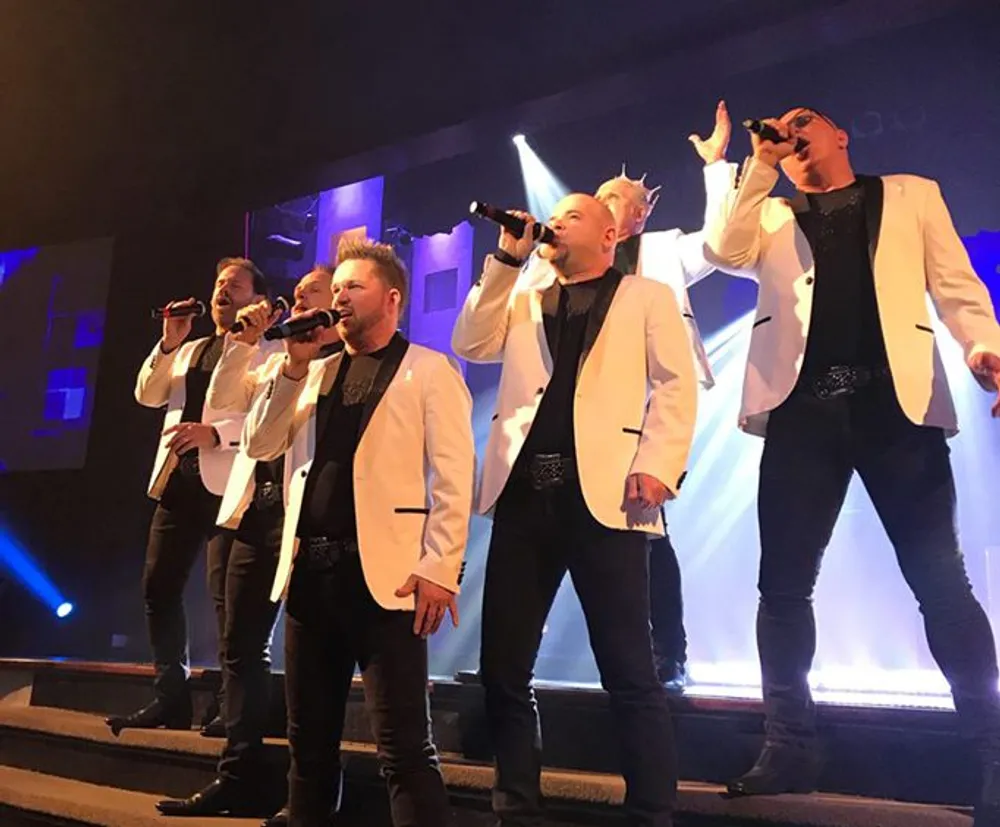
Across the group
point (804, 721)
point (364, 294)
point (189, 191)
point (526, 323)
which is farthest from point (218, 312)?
point (189, 191)

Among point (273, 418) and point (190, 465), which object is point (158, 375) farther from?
point (273, 418)

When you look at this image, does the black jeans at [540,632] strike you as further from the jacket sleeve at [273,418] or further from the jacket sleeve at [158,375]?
the jacket sleeve at [158,375]

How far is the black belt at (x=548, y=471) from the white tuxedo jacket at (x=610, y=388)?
1.3 inches

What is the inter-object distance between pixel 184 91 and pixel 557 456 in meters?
3.68

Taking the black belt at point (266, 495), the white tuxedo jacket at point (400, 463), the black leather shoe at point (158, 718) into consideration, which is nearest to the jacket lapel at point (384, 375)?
the white tuxedo jacket at point (400, 463)

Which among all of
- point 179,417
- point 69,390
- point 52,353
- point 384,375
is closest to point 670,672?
point 384,375

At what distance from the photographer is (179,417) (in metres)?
3.15

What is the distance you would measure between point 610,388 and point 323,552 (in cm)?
71

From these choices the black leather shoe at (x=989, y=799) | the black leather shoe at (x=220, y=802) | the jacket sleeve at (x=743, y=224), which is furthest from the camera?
the black leather shoe at (x=220, y=802)

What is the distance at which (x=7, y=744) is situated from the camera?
12.0 feet

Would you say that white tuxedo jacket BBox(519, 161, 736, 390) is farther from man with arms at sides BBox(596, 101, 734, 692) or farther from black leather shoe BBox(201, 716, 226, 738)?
black leather shoe BBox(201, 716, 226, 738)

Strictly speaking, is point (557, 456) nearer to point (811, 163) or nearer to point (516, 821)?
point (516, 821)

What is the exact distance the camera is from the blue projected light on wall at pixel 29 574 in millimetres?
5988

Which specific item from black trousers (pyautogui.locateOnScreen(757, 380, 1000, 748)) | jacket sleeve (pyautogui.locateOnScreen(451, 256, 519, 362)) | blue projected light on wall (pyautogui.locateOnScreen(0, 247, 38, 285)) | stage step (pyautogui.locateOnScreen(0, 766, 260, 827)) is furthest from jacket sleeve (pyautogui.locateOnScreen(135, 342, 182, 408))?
blue projected light on wall (pyautogui.locateOnScreen(0, 247, 38, 285))
